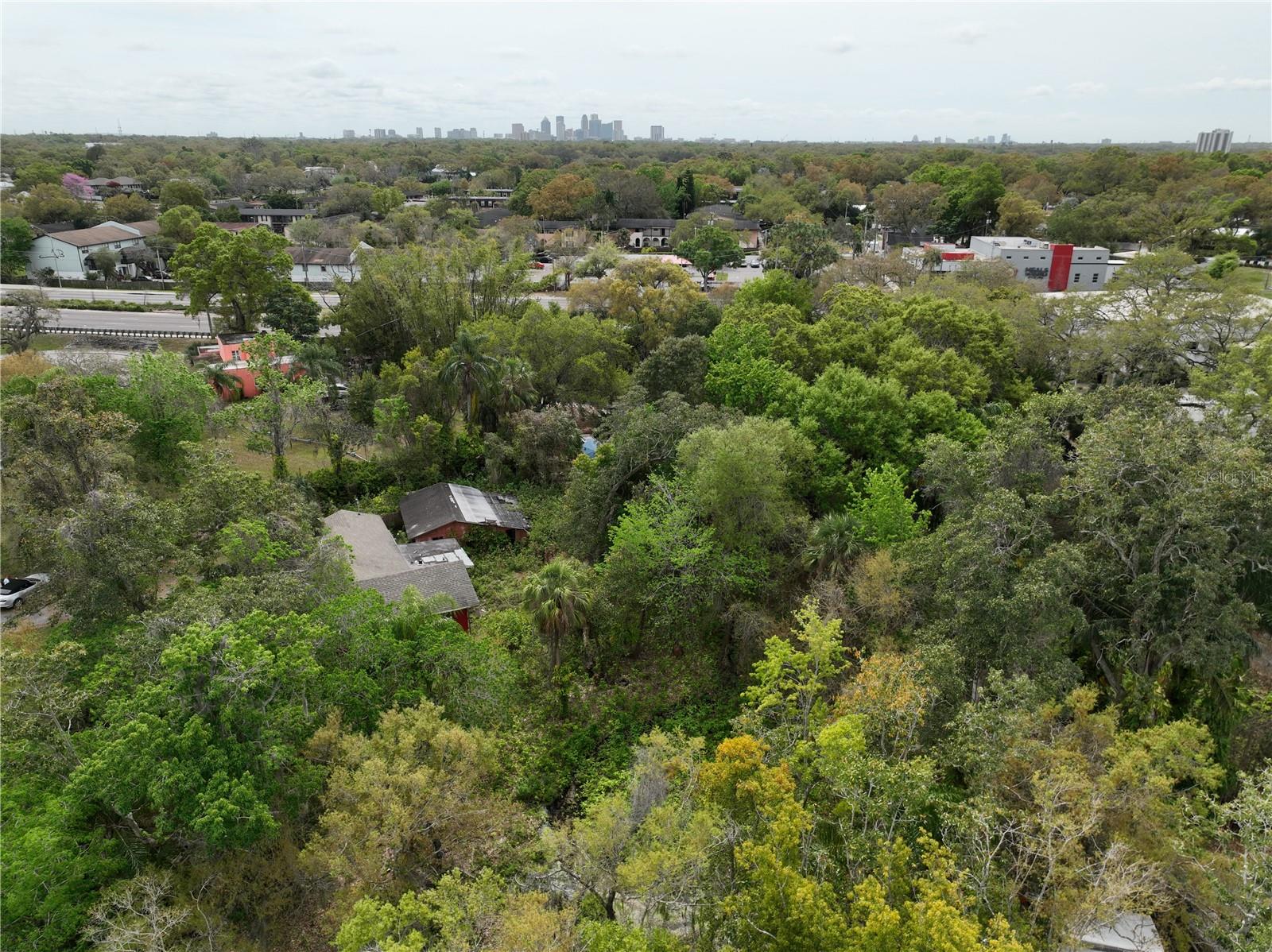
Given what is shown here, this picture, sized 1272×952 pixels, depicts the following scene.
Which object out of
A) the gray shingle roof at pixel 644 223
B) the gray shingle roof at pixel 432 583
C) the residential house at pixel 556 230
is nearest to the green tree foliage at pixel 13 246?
the residential house at pixel 556 230

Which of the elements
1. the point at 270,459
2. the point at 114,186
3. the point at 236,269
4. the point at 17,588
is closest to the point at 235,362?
the point at 270,459

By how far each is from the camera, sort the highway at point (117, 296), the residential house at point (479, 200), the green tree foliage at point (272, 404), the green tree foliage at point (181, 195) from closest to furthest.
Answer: the green tree foliage at point (272, 404) < the highway at point (117, 296) < the green tree foliage at point (181, 195) < the residential house at point (479, 200)

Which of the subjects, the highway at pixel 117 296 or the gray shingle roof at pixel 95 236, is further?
the gray shingle roof at pixel 95 236

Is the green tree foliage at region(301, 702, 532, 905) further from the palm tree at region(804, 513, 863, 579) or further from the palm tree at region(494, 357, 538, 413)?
the palm tree at region(494, 357, 538, 413)

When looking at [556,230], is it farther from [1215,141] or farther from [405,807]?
[1215,141]

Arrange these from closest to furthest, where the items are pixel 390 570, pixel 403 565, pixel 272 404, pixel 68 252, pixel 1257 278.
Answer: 1. pixel 390 570
2. pixel 403 565
3. pixel 272 404
4. pixel 1257 278
5. pixel 68 252

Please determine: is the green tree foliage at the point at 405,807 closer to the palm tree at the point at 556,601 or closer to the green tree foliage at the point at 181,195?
the palm tree at the point at 556,601

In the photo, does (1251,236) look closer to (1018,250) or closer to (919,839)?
(1018,250)
